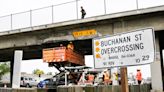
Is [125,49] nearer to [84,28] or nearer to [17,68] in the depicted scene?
[17,68]

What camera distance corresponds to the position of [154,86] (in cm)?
1722

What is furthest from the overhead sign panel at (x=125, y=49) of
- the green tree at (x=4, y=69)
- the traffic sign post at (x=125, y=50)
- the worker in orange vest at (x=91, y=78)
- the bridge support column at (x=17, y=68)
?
the green tree at (x=4, y=69)

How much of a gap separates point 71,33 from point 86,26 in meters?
1.46

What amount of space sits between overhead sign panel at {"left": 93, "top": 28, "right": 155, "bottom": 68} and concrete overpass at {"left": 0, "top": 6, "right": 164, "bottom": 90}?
46.3ft

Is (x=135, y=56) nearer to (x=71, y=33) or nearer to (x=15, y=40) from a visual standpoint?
(x=71, y=33)

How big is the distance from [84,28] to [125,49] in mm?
17456

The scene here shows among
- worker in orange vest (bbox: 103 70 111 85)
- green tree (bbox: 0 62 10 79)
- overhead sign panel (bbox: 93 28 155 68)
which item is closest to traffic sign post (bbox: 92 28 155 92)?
overhead sign panel (bbox: 93 28 155 68)

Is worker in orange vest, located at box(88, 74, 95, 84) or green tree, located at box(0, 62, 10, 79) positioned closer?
worker in orange vest, located at box(88, 74, 95, 84)

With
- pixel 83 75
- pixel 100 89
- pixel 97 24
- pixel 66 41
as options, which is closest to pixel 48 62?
pixel 66 41

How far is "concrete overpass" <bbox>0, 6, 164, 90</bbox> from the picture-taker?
19.3m

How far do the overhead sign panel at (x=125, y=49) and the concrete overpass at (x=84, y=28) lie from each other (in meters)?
14.1

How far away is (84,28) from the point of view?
2250 cm

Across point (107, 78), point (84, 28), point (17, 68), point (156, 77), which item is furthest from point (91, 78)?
point (17, 68)

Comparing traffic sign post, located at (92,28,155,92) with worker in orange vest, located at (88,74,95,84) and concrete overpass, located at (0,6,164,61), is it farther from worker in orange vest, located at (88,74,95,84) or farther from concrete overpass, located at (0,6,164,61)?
worker in orange vest, located at (88,74,95,84)
